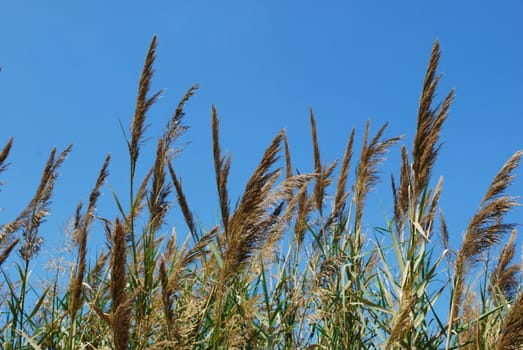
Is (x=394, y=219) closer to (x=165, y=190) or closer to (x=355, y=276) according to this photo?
(x=355, y=276)

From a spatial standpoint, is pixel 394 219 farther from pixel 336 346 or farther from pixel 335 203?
pixel 336 346

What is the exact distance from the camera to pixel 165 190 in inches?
118

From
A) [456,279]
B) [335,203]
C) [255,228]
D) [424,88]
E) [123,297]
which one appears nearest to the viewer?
[123,297]

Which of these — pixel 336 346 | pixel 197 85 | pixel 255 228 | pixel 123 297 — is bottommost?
pixel 123 297

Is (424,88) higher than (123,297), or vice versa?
(424,88)

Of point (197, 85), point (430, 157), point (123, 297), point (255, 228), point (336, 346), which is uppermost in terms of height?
point (197, 85)

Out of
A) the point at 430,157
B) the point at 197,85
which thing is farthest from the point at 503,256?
the point at 197,85

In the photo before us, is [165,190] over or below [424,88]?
below

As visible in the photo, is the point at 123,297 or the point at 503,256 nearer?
the point at 123,297

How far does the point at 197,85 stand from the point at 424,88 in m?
1.09

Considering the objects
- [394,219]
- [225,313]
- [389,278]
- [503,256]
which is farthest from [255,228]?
[503,256]

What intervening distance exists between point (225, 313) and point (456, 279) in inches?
41.3

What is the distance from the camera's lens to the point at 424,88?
10.4ft

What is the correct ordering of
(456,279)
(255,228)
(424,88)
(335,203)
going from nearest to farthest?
(255,228)
(456,279)
(424,88)
(335,203)
